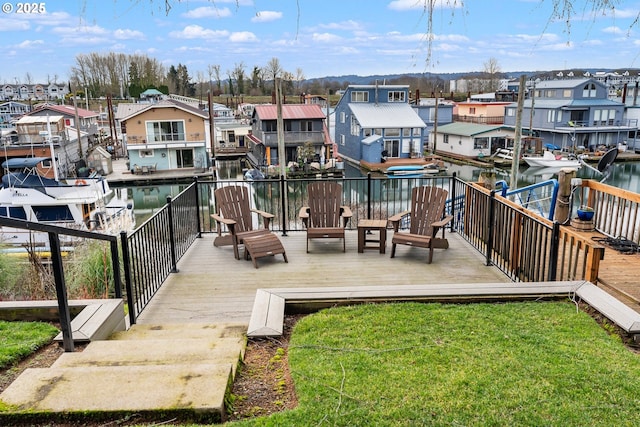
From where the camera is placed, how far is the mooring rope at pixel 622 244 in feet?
20.0

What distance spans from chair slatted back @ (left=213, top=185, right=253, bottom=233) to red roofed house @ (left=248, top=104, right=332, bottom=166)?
2585 cm

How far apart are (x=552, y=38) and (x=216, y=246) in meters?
5.50

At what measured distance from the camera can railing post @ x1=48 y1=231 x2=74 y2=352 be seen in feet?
9.60

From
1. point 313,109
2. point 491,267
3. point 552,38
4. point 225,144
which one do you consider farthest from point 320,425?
point 225,144

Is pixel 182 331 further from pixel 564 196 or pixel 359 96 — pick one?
pixel 359 96

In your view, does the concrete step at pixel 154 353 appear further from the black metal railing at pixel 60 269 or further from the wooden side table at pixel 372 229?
the wooden side table at pixel 372 229

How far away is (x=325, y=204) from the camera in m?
7.32

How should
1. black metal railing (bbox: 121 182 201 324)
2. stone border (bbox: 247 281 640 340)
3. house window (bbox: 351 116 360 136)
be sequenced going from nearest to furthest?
stone border (bbox: 247 281 640 340) → black metal railing (bbox: 121 182 201 324) → house window (bbox: 351 116 360 136)

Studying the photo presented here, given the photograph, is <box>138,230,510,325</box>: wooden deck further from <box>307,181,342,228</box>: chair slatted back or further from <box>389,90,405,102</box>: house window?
<box>389,90,405,102</box>: house window

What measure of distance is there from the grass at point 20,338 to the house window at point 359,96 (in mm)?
35207

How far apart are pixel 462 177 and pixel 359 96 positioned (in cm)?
1035

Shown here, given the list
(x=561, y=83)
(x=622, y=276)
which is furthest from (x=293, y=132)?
(x=622, y=276)

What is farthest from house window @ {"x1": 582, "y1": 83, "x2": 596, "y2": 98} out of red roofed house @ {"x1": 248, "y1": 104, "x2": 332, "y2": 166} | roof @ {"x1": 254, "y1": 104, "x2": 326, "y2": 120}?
roof @ {"x1": 254, "y1": 104, "x2": 326, "y2": 120}

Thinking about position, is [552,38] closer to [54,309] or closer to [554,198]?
[54,309]
